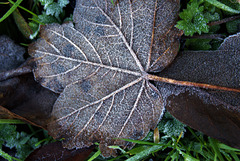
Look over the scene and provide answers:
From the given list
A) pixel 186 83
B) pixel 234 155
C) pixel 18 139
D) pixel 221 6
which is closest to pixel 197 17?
pixel 221 6

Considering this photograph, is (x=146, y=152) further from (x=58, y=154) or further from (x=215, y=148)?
(x=58, y=154)

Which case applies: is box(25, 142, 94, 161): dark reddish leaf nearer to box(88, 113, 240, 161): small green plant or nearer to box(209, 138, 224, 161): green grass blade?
box(88, 113, 240, 161): small green plant

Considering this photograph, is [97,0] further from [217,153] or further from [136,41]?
[217,153]

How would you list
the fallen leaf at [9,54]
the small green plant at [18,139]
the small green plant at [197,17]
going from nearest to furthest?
the small green plant at [197,17], the small green plant at [18,139], the fallen leaf at [9,54]

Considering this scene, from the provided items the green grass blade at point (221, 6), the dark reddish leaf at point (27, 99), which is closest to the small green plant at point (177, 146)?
the dark reddish leaf at point (27, 99)

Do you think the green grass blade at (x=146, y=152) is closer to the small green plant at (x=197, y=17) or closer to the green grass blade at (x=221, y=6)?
the small green plant at (x=197, y=17)

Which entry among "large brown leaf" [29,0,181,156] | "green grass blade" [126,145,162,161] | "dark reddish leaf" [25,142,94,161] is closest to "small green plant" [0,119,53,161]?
"dark reddish leaf" [25,142,94,161]

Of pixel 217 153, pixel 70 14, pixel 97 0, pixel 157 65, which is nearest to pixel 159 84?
pixel 157 65
